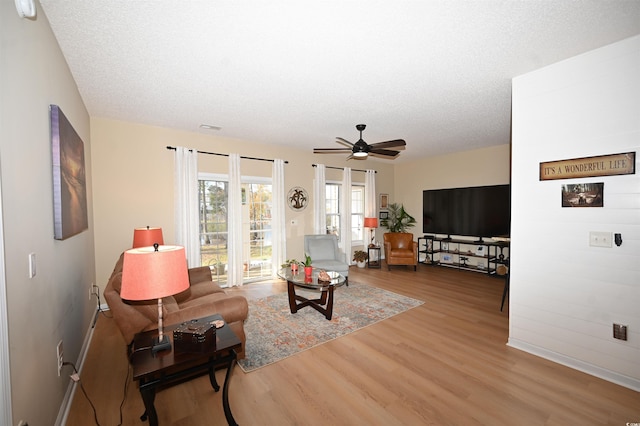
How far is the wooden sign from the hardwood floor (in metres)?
1.81

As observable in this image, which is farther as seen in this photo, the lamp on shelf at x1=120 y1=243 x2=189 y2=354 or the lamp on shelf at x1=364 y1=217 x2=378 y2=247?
the lamp on shelf at x1=364 y1=217 x2=378 y2=247

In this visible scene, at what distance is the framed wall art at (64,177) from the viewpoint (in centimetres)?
200

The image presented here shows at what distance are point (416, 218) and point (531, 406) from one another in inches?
226

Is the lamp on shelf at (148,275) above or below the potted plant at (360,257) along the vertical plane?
above

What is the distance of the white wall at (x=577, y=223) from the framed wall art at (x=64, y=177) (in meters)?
4.14

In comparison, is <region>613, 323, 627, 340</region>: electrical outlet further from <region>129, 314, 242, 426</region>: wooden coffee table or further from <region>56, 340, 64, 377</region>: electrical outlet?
<region>56, 340, 64, 377</region>: electrical outlet

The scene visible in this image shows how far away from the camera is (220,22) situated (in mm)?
1979

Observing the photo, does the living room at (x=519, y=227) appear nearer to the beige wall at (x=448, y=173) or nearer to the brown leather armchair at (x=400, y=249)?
the brown leather armchair at (x=400, y=249)

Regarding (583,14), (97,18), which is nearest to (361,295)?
(583,14)

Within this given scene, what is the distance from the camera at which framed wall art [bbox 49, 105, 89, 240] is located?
6.57 feet

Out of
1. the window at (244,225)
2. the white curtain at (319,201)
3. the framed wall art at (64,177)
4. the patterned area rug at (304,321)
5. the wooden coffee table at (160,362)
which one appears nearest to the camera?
the wooden coffee table at (160,362)

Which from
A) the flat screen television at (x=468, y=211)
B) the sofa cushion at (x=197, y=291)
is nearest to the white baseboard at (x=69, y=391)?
the sofa cushion at (x=197, y=291)

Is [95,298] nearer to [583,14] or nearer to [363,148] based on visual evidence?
[363,148]

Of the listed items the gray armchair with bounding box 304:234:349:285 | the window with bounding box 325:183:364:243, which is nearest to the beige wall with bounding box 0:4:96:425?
the gray armchair with bounding box 304:234:349:285
